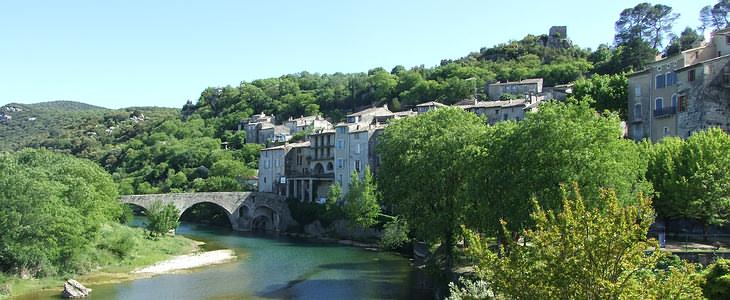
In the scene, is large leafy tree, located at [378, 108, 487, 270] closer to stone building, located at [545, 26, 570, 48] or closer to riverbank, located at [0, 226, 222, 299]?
riverbank, located at [0, 226, 222, 299]

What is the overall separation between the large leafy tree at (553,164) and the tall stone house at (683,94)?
16.2 meters

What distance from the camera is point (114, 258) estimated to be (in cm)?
5112

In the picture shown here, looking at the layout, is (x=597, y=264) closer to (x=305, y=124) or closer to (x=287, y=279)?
(x=287, y=279)

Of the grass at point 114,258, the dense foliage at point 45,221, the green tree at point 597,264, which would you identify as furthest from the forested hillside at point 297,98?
the green tree at point 597,264

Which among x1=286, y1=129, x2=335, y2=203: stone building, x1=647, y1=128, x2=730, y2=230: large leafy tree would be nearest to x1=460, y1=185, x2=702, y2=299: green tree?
Result: x1=647, y1=128, x2=730, y2=230: large leafy tree

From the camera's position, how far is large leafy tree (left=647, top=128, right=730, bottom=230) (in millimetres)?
36719

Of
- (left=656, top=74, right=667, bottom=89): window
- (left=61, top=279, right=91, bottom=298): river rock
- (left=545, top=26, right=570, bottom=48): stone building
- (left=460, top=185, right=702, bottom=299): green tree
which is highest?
(left=545, top=26, right=570, bottom=48): stone building

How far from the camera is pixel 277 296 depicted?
3941cm

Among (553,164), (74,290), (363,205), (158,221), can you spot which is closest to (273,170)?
(158,221)

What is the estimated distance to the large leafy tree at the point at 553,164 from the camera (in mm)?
30547

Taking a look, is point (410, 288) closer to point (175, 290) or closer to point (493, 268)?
point (175, 290)

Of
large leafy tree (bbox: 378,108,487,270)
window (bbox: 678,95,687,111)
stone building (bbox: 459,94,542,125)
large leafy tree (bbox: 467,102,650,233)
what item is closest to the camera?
large leafy tree (bbox: 467,102,650,233)

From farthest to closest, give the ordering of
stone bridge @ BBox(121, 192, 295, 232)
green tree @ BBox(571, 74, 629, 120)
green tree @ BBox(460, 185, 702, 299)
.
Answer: stone bridge @ BBox(121, 192, 295, 232) < green tree @ BBox(571, 74, 629, 120) < green tree @ BBox(460, 185, 702, 299)

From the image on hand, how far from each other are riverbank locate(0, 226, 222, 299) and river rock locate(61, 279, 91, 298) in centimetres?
197
